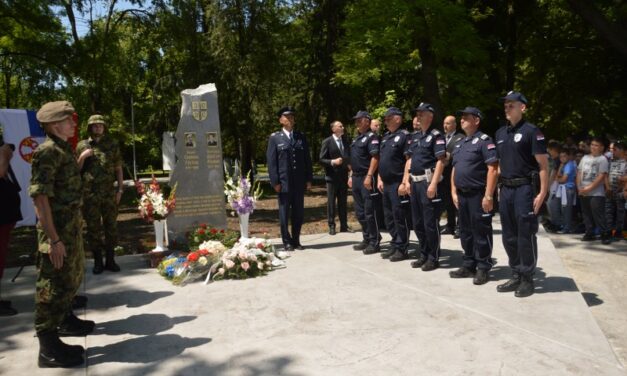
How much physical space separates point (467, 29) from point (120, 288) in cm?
995

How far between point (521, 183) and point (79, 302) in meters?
4.73

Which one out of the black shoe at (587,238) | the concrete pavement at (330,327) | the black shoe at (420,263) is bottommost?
the black shoe at (587,238)

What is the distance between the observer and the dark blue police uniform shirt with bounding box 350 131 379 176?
24.5 feet

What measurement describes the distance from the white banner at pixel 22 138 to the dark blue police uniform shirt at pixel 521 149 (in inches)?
297

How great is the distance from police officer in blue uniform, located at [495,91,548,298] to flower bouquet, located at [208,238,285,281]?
9.46 ft

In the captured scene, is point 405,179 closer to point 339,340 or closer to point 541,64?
point 339,340

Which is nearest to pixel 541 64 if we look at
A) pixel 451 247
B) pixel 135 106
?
pixel 451 247

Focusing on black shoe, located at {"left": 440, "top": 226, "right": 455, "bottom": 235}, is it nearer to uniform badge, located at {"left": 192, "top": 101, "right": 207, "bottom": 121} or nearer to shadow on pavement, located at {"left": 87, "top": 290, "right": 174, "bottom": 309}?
uniform badge, located at {"left": 192, "top": 101, "right": 207, "bottom": 121}

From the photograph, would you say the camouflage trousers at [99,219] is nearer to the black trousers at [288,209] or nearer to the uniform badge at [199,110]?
the uniform badge at [199,110]

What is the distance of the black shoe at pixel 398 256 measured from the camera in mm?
6914

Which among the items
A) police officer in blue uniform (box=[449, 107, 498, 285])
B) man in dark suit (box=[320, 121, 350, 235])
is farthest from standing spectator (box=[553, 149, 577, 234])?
police officer in blue uniform (box=[449, 107, 498, 285])

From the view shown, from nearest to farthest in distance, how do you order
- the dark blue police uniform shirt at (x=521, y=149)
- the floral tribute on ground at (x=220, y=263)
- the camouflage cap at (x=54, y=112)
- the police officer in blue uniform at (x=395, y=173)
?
the camouflage cap at (x=54, y=112) → the dark blue police uniform shirt at (x=521, y=149) → the floral tribute on ground at (x=220, y=263) → the police officer in blue uniform at (x=395, y=173)

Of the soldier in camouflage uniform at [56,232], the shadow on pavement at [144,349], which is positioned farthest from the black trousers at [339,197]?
the soldier in camouflage uniform at [56,232]

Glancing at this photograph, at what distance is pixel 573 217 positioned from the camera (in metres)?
10.3
